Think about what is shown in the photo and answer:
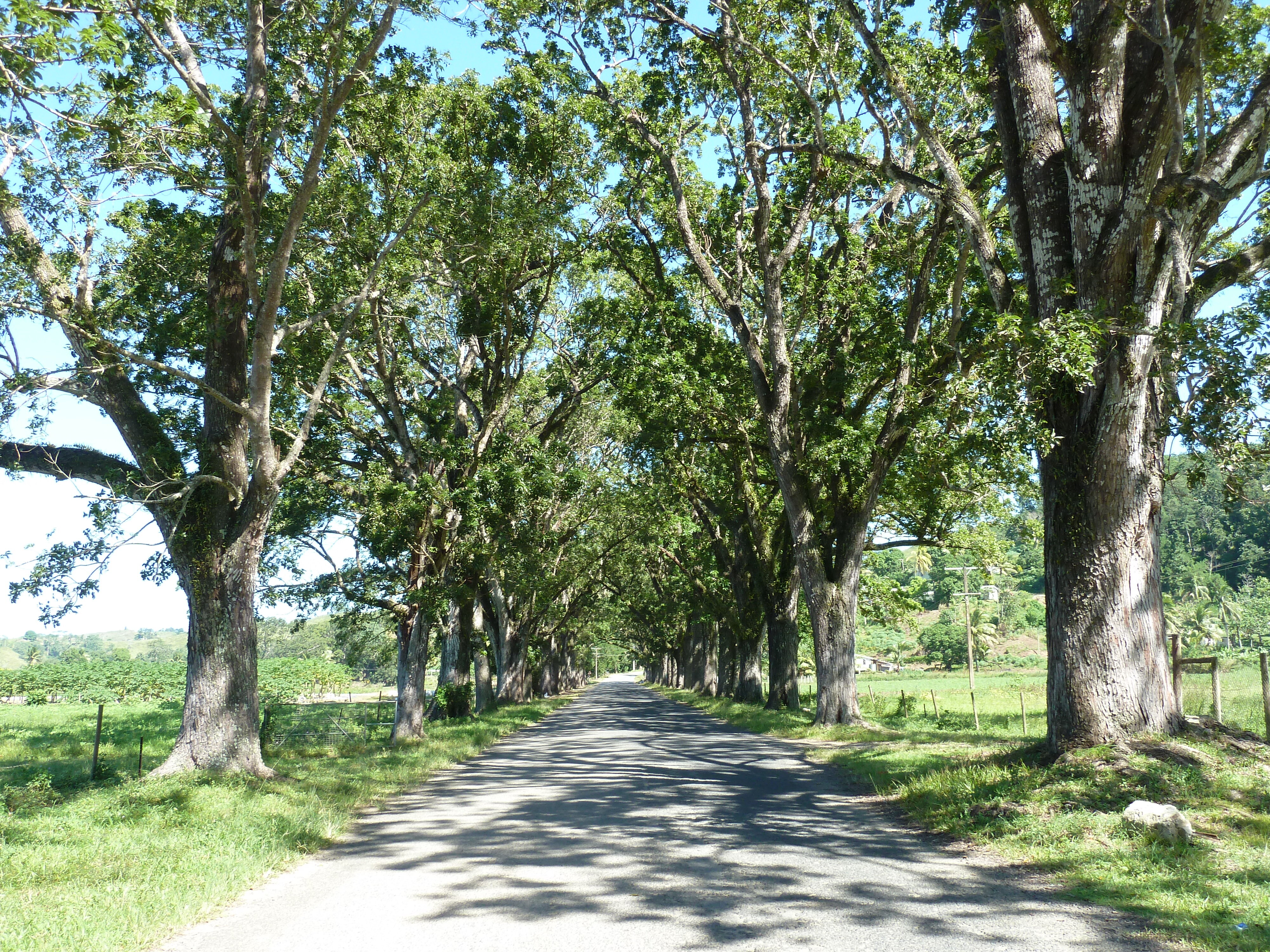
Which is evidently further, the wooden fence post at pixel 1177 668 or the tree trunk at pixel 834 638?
the tree trunk at pixel 834 638

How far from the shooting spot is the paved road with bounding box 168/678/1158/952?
4.91 m

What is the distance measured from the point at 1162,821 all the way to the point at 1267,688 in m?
6.99

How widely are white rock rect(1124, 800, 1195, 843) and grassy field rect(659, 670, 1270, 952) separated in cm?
9

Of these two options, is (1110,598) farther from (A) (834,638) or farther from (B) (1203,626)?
(B) (1203,626)

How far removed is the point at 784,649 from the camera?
25625 mm

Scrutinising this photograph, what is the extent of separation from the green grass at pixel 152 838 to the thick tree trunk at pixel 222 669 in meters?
0.68

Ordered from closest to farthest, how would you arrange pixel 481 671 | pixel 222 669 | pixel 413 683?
1. pixel 222 669
2. pixel 413 683
3. pixel 481 671

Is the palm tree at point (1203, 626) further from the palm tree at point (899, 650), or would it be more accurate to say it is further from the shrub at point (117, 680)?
the shrub at point (117, 680)

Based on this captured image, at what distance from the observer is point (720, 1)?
512 inches

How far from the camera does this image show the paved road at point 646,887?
4910 mm

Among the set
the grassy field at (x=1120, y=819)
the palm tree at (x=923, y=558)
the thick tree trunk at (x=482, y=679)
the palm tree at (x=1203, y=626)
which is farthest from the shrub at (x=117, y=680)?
the palm tree at (x=1203, y=626)

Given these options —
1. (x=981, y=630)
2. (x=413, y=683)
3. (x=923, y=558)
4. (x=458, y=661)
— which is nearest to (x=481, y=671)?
(x=458, y=661)

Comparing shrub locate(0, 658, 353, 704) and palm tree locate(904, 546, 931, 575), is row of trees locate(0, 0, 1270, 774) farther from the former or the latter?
shrub locate(0, 658, 353, 704)

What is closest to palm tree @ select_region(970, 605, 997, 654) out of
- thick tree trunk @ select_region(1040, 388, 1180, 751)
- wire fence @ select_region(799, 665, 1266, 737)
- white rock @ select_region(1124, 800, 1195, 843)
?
wire fence @ select_region(799, 665, 1266, 737)
